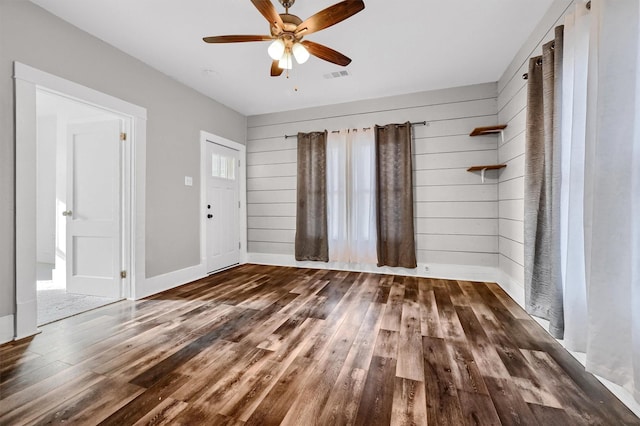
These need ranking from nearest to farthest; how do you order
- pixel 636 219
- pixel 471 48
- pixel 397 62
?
pixel 636 219 → pixel 471 48 → pixel 397 62

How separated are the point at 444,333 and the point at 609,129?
172 cm

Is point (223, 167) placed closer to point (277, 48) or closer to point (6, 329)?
point (277, 48)

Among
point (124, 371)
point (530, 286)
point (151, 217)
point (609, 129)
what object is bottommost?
point (124, 371)

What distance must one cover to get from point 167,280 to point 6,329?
1.47m

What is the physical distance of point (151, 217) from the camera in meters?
3.31

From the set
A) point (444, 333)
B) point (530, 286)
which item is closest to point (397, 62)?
point (530, 286)

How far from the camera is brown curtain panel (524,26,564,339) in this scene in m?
1.90

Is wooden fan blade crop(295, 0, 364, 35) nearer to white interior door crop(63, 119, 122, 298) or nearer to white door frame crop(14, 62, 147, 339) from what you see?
white door frame crop(14, 62, 147, 339)

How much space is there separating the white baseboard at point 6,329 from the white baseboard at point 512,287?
4563 mm

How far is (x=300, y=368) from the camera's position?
5.72 ft

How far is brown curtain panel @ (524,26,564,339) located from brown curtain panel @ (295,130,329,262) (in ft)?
9.13

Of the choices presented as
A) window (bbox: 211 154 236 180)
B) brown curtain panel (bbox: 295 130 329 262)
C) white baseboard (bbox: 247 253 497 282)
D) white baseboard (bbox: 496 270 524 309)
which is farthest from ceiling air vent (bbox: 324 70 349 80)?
white baseboard (bbox: 496 270 524 309)

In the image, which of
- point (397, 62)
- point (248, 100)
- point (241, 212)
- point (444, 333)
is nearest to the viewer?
point (444, 333)

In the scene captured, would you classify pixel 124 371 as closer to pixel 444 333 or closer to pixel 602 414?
pixel 444 333
